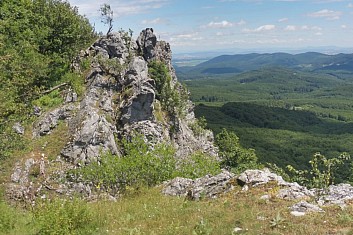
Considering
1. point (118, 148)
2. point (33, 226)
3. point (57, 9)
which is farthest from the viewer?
point (57, 9)

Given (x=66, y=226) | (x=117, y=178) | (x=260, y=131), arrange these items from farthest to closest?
(x=260, y=131), (x=117, y=178), (x=66, y=226)

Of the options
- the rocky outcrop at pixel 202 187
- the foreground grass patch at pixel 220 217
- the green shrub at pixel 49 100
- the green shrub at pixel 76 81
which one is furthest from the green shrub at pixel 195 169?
the green shrub at pixel 49 100

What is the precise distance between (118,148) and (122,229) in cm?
2022

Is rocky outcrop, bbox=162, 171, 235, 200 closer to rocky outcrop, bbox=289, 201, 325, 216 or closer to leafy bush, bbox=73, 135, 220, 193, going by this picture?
leafy bush, bbox=73, 135, 220, 193

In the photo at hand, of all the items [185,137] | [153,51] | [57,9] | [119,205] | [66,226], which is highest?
[57,9]

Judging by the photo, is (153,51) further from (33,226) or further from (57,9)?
(33,226)

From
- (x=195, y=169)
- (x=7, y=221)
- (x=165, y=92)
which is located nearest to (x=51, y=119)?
(x=195, y=169)

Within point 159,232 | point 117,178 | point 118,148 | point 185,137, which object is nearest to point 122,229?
point 159,232

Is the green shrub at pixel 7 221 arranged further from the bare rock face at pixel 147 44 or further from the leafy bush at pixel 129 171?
the bare rock face at pixel 147 44

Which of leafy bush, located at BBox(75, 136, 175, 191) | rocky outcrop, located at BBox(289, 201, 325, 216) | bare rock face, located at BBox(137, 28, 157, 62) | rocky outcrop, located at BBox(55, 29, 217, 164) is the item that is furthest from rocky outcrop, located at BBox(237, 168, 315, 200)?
bare rock face, located at BBox(137, 28, 157, 62)

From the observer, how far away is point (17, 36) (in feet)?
105

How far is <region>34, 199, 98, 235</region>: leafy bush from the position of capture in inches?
440

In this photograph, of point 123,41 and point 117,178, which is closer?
point 117,178

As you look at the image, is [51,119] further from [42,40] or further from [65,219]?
[65,219]
